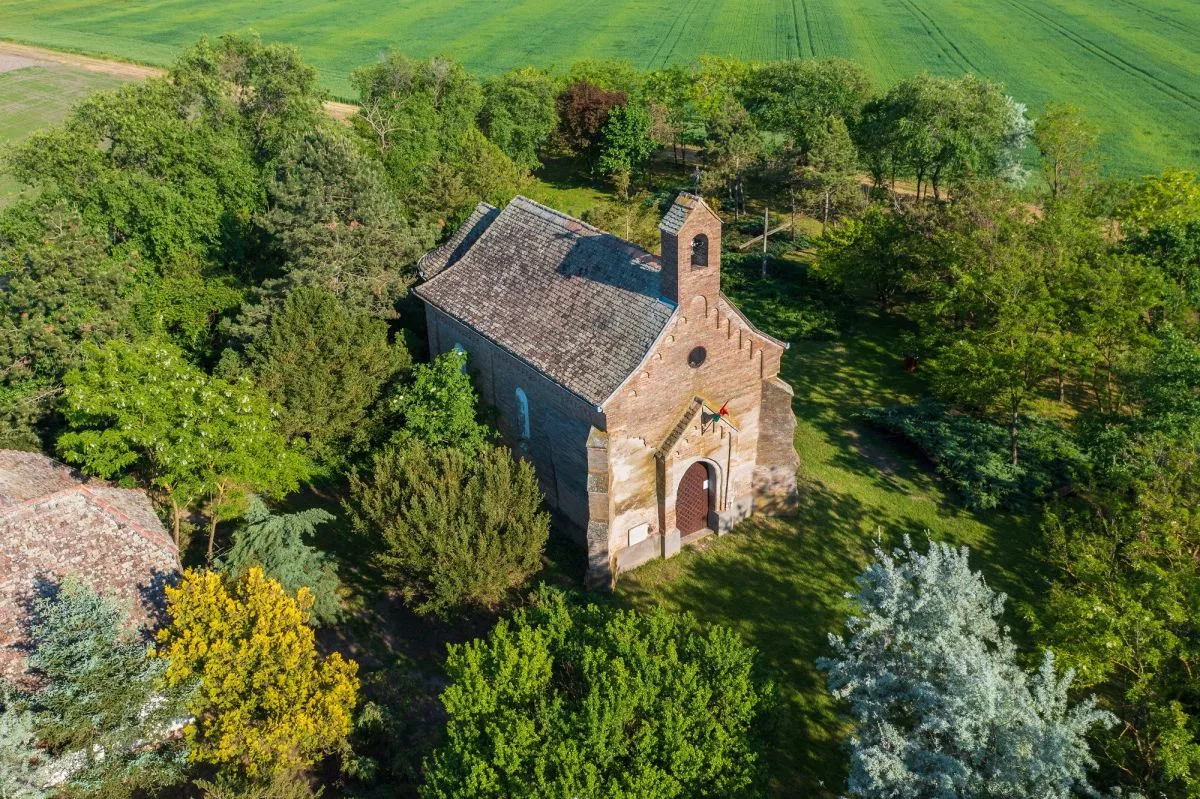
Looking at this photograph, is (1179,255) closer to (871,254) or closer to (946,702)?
(871,254)

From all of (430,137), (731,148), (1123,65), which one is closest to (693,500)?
(731,148)

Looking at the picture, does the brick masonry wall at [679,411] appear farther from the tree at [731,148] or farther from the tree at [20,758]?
the tree at [731,148]

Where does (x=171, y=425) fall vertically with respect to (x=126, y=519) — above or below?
above

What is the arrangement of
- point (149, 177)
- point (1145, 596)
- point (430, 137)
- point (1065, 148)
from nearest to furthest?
point (1145, 596) < point (149, 177) < point (1065, 148) < point (430, 137)

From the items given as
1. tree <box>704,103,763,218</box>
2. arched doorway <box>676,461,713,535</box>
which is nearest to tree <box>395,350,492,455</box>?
arched doorway <box>676,461,713,535</box>

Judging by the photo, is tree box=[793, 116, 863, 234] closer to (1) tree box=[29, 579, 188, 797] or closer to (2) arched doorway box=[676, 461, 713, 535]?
(2) arched doorway box=[676, 461, 713, 535]

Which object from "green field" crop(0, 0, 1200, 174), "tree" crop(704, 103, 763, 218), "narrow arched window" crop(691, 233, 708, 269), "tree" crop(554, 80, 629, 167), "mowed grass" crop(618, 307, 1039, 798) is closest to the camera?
"mowed grass" crop(618, 307, 1039, 798)
